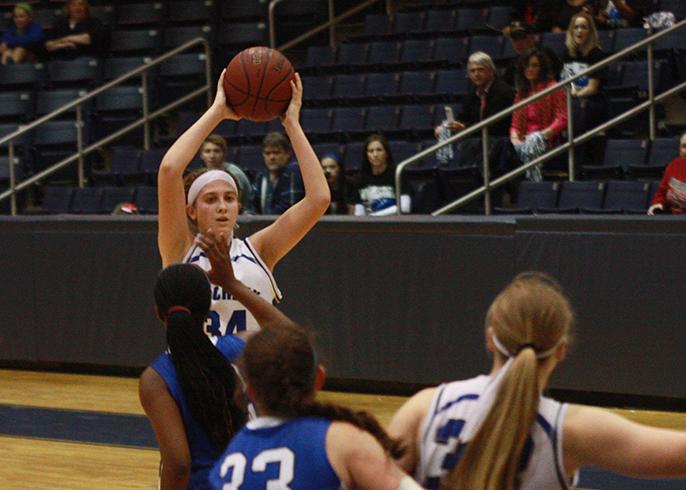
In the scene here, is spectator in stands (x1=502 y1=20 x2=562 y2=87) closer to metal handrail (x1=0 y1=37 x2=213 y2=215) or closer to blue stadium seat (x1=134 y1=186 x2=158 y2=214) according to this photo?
blue stadium seat (x1=134 y1=186 x2=158 y2=214)

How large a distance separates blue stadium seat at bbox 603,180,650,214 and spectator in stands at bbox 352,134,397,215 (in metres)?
1.54

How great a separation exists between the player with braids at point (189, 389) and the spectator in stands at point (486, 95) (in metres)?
7.47

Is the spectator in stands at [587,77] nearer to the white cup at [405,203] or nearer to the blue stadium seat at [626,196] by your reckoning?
the blue stadium seat at [626,196]

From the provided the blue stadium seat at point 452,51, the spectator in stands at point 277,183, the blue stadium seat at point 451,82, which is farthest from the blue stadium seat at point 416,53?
the spectator in stands at point 277,183

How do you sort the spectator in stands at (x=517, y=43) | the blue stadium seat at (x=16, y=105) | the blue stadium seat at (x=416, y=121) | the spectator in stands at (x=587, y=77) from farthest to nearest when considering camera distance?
the blue stadium seat at (x=16, y=105) → the blue stadium seat at (x=416, y=121) → the spectator in stands at (x=517, y=43) → the spectator in stands at (x=587, y=77)

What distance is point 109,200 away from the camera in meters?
11.9

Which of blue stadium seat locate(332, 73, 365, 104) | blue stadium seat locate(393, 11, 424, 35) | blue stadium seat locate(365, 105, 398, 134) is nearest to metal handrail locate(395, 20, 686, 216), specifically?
blue stadium seat locate(365, 105, 398, 134)

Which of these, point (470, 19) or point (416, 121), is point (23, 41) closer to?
point (470, 19)

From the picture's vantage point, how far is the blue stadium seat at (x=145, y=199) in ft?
37.7

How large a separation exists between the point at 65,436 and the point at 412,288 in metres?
2.35

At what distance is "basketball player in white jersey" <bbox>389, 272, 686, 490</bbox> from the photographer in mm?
2457

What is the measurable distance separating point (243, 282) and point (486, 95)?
673 cm

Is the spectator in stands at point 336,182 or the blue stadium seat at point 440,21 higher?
the blue stadium seat at point 440,21

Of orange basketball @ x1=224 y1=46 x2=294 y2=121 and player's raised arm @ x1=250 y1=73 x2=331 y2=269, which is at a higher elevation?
orange basketball @ x1=224 y1=46 x2=294 y2=121
